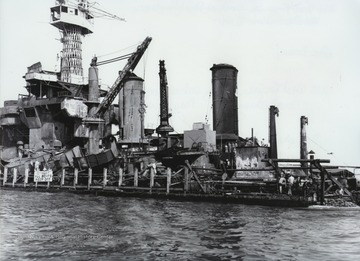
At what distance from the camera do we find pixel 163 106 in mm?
43125

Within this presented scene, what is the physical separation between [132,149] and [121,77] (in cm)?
848

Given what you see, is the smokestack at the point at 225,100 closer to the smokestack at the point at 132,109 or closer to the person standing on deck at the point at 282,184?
the smokestack at the point at 132,109

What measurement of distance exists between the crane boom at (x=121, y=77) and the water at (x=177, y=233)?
70.7 feet

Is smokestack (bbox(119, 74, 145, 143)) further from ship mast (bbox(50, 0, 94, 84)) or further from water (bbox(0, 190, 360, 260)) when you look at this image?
water (bbox(0, 190, 360, 260))

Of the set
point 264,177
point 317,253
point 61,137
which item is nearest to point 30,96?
point 61,137

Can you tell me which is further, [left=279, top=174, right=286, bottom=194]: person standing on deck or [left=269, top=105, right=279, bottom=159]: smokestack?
[left=269, top=105, right=279, bottom=159]: smokestack

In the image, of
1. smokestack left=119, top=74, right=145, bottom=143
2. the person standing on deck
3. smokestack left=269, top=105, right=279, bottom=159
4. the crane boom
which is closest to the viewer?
the person standing on deck

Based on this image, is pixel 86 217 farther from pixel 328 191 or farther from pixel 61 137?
pixel 61 137

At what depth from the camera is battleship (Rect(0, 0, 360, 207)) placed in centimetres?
2325

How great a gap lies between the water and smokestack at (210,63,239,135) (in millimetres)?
14109

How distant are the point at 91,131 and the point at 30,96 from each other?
37.9ft

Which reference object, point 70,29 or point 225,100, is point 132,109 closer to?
point 225,100

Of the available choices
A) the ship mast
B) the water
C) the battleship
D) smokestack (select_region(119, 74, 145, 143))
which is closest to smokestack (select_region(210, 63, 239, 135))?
the battleship

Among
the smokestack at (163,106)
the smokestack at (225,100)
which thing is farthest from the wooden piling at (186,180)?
the smokestack at (163,106)
